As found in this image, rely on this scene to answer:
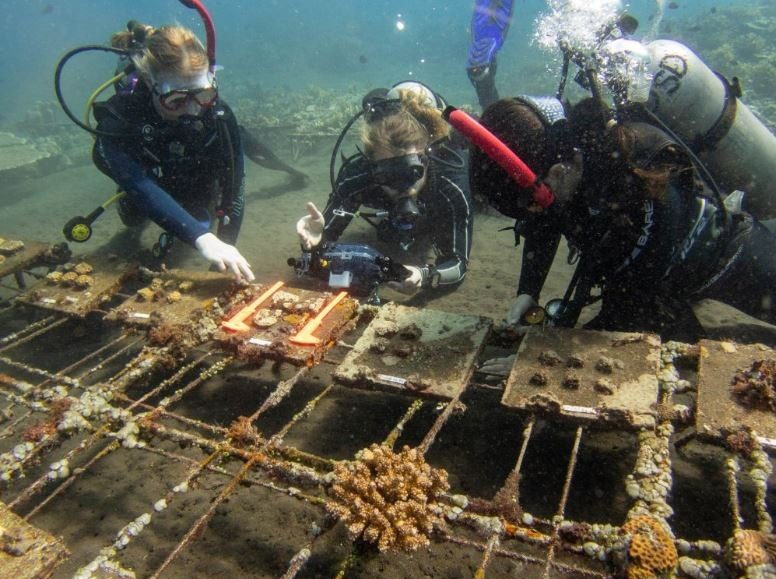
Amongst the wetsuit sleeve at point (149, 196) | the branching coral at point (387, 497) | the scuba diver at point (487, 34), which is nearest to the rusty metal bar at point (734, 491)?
the branching coral at point (387, 497)

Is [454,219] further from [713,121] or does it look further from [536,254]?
[713,121]

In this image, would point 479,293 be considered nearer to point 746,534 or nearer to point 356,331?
point 356,331

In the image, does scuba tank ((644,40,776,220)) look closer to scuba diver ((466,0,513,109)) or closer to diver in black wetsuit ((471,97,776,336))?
diver in black wetsuit ((471,97,776,336))

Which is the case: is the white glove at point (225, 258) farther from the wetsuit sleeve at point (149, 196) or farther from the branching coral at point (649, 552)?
the branching coral at point (649, 552)

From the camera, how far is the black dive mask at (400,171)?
419 centimetres

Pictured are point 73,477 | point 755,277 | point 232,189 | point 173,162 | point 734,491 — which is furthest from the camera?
point 232,189

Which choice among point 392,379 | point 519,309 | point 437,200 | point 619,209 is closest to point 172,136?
point 437,200

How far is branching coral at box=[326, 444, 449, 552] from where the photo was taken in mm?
1844

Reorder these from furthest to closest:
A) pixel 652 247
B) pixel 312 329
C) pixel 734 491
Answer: pixel 312 329 < pixel 652 247 < pixel 734 491

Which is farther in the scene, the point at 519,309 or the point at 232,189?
the point at 232,189

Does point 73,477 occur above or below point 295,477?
below

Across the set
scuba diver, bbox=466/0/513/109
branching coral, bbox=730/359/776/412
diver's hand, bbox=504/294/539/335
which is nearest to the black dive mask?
diver's hand, bbox=504/294/539/335

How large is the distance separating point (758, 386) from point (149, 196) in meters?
5.07

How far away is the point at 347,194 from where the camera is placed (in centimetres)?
506
